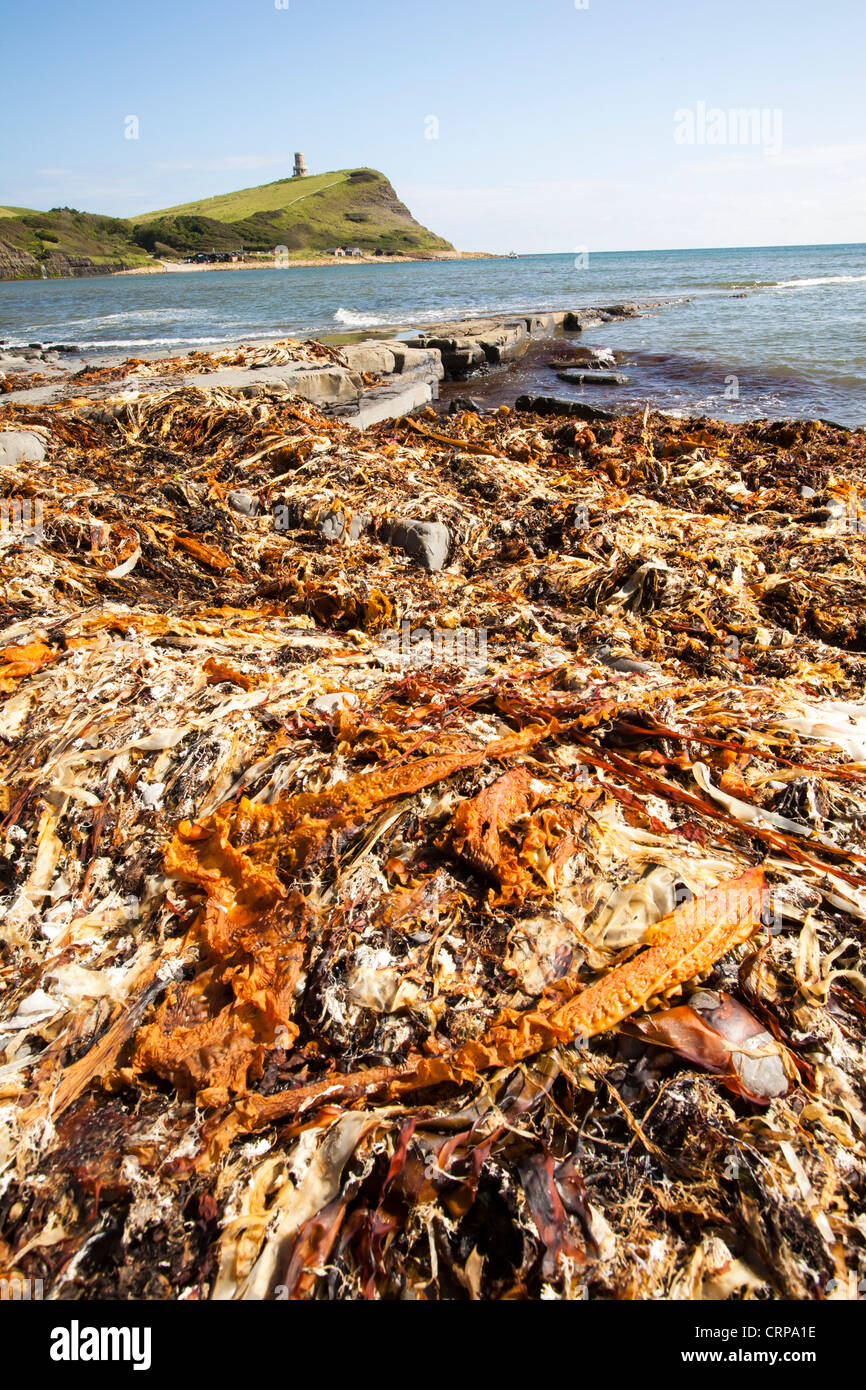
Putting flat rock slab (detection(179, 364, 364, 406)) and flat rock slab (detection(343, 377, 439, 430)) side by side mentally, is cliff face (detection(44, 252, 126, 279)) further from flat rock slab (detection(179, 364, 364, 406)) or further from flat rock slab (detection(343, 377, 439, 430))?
flat rock slab (detection(179, 364, 364, 406))

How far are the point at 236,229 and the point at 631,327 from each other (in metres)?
86.3

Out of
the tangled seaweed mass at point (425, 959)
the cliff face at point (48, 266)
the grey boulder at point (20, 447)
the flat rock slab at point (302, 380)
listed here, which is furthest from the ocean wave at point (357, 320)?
the cliff face at point (48, 266)

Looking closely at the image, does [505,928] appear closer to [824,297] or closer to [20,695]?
[20,695]

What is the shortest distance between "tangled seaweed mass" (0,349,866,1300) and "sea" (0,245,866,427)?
27.6ft

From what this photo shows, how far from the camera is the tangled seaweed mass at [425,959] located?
116 centimetres

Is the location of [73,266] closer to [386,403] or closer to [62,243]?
[62,243]

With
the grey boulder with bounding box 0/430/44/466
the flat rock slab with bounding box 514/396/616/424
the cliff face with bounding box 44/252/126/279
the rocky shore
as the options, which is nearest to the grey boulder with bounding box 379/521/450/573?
the grey boulder with bounding box 0/430/44/466

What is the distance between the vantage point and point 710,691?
2.74 m

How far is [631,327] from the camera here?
1920 centimetres

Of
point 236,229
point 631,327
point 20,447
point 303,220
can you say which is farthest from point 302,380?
point 303,220

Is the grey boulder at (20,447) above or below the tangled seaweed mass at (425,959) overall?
above

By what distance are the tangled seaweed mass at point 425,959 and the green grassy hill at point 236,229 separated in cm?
7825

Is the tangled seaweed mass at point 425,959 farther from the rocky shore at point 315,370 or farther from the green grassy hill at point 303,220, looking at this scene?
the green grassy hill at point 303,220
